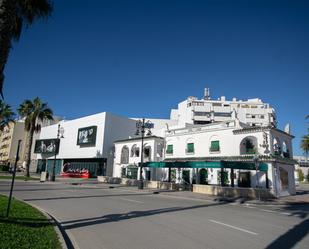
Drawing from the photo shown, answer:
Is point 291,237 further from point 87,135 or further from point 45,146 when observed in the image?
point 45,146

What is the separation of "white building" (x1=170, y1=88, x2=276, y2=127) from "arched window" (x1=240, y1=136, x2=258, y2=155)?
47.2 metres

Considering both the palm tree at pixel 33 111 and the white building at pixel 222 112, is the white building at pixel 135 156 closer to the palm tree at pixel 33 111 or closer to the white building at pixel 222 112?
the palm tree at pixel 33 111

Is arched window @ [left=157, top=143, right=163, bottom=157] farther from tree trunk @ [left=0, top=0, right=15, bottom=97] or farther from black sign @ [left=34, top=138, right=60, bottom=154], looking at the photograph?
black sign @ [left=34, top=138, right=60, bottom=154]

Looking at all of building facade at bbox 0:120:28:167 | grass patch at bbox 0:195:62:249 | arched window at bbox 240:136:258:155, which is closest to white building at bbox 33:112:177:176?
arched window at bbox 240:136:258:155

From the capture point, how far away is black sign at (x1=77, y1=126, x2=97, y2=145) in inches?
2009

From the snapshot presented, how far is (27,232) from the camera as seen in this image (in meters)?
6.89

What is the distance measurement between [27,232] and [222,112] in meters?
75.6

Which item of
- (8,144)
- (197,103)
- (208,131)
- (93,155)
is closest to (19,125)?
(8,144)

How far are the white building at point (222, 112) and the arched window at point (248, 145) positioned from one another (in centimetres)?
4717

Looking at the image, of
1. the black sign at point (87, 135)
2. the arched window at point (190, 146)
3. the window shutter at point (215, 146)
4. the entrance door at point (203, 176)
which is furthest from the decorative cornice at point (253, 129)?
the black sign at point (87, 135)

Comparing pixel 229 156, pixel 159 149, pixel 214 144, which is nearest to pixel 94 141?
pixel 159 149

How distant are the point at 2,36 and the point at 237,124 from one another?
88.3 feet

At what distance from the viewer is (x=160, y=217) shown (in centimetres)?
1072

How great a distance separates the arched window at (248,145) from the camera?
27.4 metres
